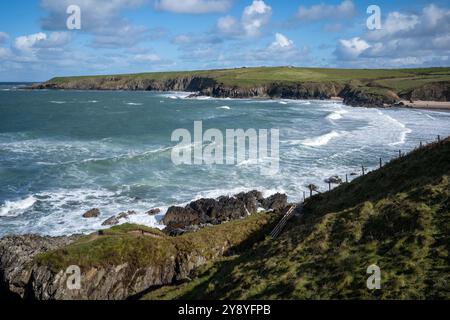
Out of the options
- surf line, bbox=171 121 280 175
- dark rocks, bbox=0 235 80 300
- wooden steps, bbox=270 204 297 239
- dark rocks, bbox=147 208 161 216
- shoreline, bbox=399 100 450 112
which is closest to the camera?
dark rocks, bbox=0 235 80 300

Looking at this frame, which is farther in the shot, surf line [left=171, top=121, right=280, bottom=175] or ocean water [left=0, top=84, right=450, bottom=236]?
surf line [left=171, top=121, right=280, bottom=175]

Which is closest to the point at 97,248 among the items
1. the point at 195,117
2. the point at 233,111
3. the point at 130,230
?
the point at 130,230

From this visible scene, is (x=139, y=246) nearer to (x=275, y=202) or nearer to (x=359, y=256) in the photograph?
(x=359, y=256)

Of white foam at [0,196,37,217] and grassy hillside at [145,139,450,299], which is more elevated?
grassy hillside at [145,139,450,299]

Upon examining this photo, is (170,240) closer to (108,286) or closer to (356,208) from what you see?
(108,286)

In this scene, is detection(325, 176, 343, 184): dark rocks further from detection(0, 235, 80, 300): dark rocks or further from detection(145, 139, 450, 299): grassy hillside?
detection(0, 235, 80, 300): dark rocks

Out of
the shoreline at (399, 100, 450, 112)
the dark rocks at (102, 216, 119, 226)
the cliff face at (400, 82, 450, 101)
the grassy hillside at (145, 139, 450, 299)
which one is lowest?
the dark rocks at (102, 216, 119, 226)

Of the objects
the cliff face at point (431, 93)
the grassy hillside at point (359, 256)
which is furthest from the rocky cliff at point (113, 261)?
the cliff face at point (431, 93)

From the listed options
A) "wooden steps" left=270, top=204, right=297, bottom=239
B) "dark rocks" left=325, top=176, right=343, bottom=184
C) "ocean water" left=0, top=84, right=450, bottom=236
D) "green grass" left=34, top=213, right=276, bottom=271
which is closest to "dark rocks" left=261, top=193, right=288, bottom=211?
"ocean water" left=0, top=84, right=450, bottom=236
